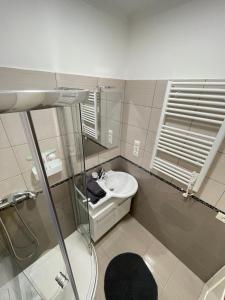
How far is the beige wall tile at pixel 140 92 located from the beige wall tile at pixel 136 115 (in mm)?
54

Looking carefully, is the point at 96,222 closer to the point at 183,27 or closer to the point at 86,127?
the point at 86,127

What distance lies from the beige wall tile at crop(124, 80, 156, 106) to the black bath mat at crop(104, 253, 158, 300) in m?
1.78

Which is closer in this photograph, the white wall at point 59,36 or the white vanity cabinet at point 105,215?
the white wall at point 59,36

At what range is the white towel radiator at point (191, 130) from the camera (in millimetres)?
918

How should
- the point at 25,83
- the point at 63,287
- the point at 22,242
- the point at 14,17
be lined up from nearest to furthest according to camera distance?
the point at 14,17
the point at 25,83
the point at 63,287
the point at 22,242

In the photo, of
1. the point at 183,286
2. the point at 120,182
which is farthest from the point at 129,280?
the point at 120,182

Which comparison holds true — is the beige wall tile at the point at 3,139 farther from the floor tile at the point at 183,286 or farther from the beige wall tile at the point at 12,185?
the floor tile at the point at 183,286

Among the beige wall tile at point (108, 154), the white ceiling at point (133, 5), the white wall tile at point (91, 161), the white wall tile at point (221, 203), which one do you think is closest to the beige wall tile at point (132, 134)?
the beige wall tile at point (108, 154)

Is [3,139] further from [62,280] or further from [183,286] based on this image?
[183,286]

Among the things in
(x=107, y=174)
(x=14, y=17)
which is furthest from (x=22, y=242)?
(x=14, y=17)

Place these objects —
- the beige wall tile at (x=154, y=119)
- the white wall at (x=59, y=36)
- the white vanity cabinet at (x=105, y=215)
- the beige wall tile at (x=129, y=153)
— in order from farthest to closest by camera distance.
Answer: the beige wall tile at (x=129, y=153)
the white vanity cabinet at (x=105, y=215)
the beige wall tile at (x=154, y=119)
the white wall at (x=59, y=36)

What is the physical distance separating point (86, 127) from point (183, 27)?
113 cm

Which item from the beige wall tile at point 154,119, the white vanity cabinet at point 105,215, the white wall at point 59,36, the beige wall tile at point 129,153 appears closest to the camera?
the white wall at point 59,36

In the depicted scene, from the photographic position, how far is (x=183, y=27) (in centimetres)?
98
